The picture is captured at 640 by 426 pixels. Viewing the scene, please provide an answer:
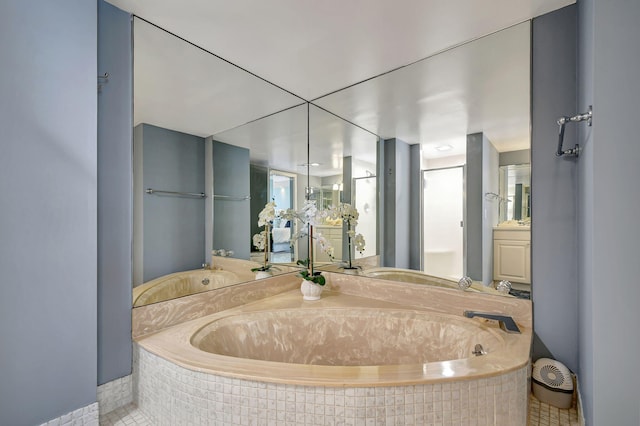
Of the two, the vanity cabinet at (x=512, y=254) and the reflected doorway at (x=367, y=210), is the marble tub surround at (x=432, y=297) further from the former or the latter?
the reflected doorway at (x=367, y=210)

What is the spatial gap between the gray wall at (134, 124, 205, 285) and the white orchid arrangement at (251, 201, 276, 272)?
0.48m

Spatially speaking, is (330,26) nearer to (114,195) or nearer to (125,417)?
(114,195)

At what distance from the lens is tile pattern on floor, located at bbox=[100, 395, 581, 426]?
112cm

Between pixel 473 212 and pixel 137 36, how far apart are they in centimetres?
214

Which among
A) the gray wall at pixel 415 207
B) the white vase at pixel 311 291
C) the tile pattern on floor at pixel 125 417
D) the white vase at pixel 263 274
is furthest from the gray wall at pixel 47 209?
the gray wall at pixel 415 207

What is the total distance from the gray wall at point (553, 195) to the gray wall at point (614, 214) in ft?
1.61

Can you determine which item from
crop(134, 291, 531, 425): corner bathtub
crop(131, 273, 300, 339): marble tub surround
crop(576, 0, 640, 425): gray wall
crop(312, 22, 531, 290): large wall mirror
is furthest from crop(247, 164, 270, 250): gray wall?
crop(576, 0, 640, 425): gray wall

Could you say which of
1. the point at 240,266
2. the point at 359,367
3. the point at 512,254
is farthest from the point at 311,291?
the point at 512,254

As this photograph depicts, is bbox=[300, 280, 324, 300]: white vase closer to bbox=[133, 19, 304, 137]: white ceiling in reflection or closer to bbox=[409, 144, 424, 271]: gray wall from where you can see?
bbox=[409, 144, 424, 271]: gray wall

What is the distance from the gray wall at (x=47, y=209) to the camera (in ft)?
Result: 3.20

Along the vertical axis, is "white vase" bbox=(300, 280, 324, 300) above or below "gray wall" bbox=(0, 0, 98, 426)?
below

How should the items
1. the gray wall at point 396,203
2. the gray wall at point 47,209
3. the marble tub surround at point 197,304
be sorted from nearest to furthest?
the gray wall at point 47,209 < the marble tub surround at point 197,304 < the gray wall at point 396,203

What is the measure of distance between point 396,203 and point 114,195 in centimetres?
174

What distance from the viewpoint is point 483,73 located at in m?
1.63
